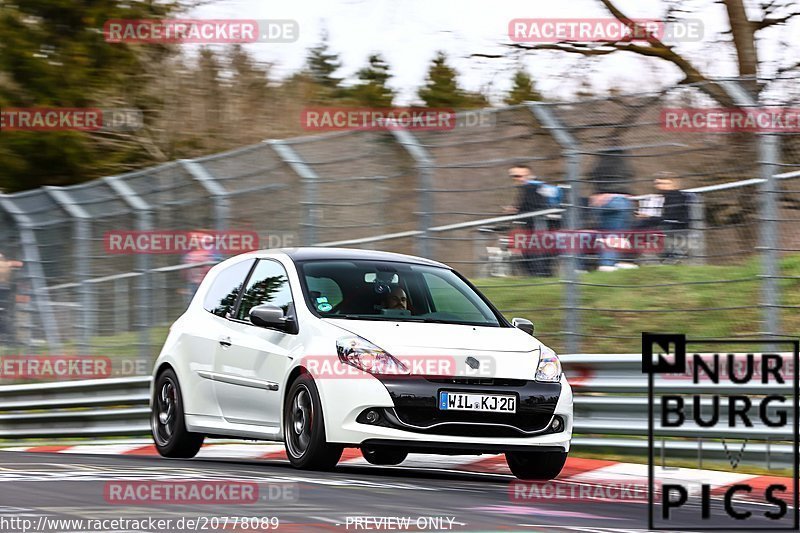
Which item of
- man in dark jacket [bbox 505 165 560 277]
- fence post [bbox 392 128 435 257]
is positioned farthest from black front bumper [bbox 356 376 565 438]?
fence post [bbox 392 128 435 257]

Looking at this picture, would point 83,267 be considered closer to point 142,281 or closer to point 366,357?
point 142,281

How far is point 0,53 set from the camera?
28.6 meters

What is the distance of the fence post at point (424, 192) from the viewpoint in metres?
12.2

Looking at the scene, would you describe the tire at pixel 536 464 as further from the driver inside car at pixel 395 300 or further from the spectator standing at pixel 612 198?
the spectator standing at pixel 612 198

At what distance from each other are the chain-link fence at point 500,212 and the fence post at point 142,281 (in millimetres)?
21

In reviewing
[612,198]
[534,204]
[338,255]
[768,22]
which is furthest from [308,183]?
[768,22]

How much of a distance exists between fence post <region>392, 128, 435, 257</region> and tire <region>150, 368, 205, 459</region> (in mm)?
2453

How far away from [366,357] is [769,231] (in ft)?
9.86

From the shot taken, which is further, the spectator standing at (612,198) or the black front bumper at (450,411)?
the spectator standing at (612,198)

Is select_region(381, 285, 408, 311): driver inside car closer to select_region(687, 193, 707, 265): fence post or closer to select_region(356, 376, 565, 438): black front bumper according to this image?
select_region(356, 376, 565, 438): black front bumper

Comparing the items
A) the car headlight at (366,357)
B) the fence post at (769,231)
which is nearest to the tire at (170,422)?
the car headlight at (366,357)

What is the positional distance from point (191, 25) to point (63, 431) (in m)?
12.5

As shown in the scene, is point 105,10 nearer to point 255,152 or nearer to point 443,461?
point 255,152

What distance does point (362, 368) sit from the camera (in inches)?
341
